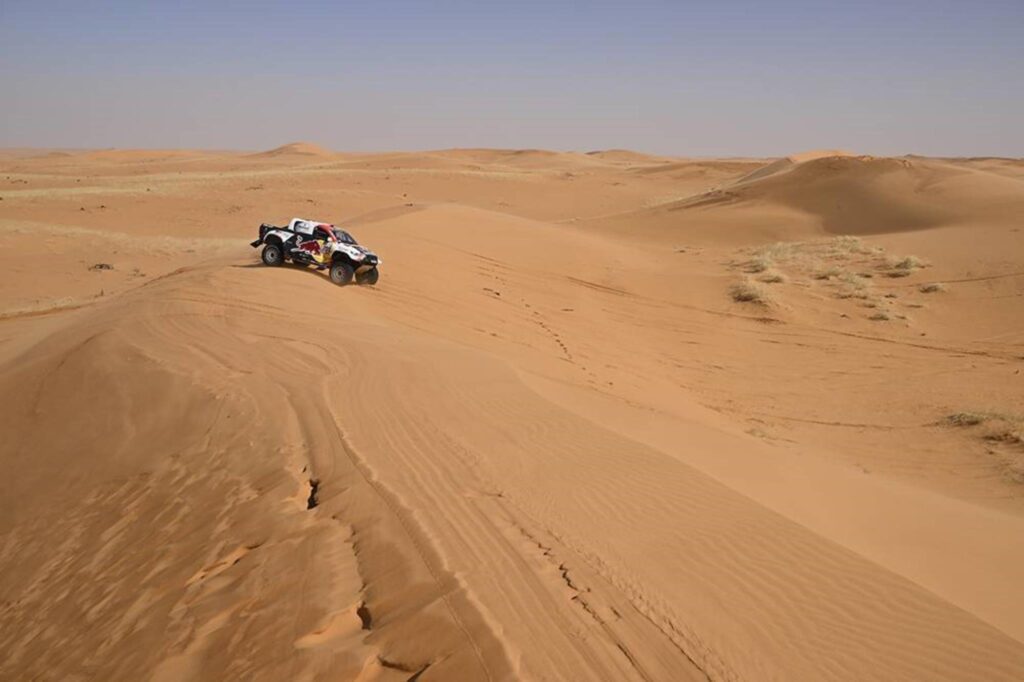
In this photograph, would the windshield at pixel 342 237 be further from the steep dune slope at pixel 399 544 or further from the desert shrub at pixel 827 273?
the desert shrub at pixel 827 273

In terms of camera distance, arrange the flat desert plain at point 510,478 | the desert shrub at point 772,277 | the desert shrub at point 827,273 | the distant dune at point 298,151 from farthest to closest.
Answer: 1. the distant dune at point 298,151
2. the desert shrub at point 827,273
3. the desert shrub at point 772,277
4. the flat desert plain at point 510,478

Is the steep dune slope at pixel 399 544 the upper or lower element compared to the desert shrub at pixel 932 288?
lower

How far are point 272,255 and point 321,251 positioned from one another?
1.05m

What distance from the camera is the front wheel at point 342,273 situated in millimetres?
14039

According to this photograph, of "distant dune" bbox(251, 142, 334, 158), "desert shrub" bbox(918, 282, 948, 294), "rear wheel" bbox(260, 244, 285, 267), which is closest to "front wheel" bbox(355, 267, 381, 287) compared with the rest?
"rear wheel" bbox(260, 244, 285, 267)

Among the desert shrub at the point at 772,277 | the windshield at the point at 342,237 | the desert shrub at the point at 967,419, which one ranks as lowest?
the desert shrub at the point at 967,419

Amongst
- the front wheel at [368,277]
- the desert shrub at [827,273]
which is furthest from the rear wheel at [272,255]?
the desert shrub at [827,273]

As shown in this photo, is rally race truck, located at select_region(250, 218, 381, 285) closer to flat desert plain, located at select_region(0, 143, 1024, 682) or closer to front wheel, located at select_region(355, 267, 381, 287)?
front wheel, located at select_region(355, 267, 381, 287)

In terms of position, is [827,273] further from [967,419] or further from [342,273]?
[342,273]

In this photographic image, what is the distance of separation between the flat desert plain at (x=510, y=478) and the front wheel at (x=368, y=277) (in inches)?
14.0

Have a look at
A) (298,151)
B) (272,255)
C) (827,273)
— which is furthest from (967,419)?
(298,151)

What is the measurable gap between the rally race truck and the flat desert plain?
0.70 metres

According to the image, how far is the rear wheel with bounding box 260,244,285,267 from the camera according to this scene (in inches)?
565

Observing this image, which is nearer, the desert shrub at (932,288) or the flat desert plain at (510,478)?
the flat desert plain at (510,478)
